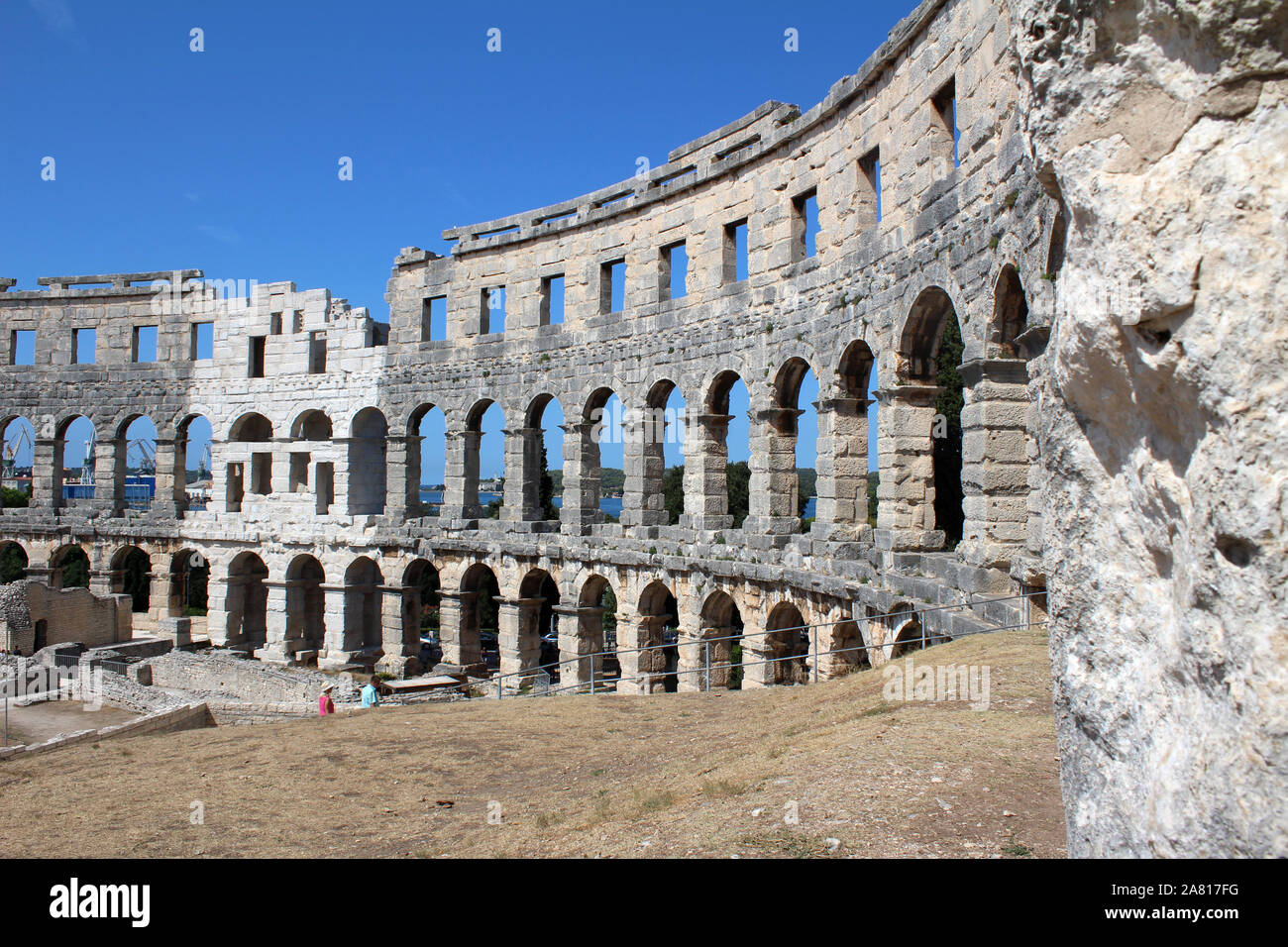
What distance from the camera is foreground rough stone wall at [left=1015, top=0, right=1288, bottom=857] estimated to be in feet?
6.27

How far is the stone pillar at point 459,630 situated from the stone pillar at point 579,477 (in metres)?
3.50

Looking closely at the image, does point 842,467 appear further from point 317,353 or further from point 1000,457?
point 317,353

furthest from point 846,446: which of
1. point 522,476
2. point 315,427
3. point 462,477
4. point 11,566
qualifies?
point 11,566

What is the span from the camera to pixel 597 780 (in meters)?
8.27

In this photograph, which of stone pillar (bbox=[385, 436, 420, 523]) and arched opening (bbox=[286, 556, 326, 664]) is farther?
arched opening (bbox=[286, 556, 326, 664])

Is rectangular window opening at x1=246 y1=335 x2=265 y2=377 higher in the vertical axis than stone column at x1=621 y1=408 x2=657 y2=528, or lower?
higher

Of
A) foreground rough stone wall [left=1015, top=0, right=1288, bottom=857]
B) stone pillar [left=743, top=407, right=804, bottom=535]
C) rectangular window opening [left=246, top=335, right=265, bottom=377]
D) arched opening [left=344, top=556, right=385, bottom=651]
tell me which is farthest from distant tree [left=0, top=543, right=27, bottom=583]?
foreground rough stone wall [left=1015, top=0, right=1288, bottom=857]

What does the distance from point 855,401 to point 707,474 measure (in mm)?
3851

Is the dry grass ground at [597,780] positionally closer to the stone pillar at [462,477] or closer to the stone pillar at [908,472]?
the stone pillar at [908,472]

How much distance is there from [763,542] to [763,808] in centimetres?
977

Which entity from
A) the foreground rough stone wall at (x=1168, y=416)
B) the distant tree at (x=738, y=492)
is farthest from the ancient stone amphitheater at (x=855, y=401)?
the distant tree at (x=738, y=492)

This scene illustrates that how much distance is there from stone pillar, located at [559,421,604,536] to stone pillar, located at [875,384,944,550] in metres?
8.34

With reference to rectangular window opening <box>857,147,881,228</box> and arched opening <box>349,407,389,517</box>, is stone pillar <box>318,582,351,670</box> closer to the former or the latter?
arched opening <box>349,407,389,517</box>

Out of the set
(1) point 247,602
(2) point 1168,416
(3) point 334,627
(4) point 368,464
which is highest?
(4) point 368,464
